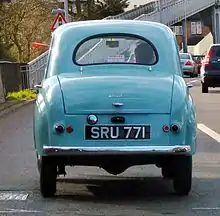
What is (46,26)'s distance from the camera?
165 ft

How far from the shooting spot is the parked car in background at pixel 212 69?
95.9 feet

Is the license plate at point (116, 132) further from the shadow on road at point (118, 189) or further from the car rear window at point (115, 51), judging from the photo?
the car rear window at point (115, 51)

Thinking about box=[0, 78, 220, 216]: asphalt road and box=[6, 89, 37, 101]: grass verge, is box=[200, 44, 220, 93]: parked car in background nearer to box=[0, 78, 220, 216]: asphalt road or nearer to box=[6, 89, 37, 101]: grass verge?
box=[6, 89, 37, 101]: grass verge

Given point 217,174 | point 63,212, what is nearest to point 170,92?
point 63,212

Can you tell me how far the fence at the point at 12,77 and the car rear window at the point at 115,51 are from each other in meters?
17.2

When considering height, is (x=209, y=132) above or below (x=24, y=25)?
below

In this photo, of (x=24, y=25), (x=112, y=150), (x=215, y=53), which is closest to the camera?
(x=112, y=150)

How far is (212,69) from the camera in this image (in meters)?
29.3

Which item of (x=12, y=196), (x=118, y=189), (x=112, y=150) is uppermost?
(x=112, y=150)

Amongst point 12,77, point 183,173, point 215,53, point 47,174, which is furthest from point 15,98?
point 183,173

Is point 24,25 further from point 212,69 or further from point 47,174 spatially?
point 47,174

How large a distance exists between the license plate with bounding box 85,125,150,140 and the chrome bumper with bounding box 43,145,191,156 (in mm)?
120

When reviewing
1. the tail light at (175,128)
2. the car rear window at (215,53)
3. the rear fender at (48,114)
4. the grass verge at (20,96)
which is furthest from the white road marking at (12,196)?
the car rear window at (215,53)

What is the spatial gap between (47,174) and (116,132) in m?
0.94
